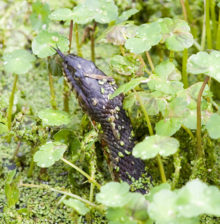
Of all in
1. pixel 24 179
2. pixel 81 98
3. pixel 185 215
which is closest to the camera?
pixel 185 215

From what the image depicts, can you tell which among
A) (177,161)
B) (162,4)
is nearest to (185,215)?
(177,161)

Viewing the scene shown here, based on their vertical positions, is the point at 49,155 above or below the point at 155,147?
below

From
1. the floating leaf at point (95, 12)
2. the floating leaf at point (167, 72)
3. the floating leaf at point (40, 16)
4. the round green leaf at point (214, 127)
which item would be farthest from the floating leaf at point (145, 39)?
the floating leaf at point (40, 16)

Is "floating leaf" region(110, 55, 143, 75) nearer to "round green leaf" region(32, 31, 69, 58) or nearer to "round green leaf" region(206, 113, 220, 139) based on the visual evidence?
"round green leaf" region(32, 31, 69, 58)

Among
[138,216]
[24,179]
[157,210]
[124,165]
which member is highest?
[157,210]

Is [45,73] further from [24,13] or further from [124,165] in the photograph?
[124,165]

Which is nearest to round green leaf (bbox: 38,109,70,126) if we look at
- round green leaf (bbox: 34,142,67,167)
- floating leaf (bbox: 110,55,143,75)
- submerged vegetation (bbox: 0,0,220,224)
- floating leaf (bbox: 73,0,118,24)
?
submerged vegetation (bbox: 0,0,220,224)

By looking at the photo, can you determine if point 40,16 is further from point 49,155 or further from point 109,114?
point 49,155

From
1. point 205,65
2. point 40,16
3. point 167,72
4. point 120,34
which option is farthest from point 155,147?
point 40,16
